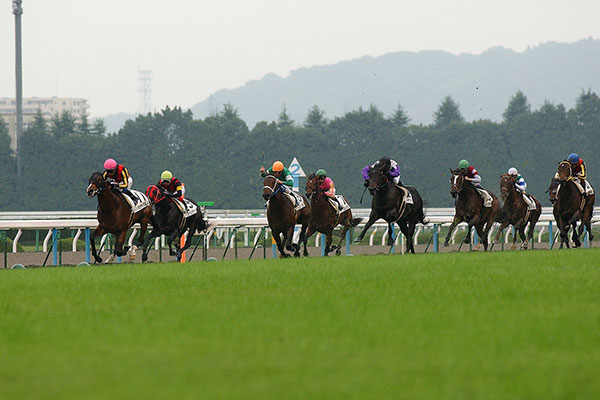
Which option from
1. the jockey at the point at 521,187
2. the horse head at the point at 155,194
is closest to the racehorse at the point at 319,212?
the horse head at the point at 155,194

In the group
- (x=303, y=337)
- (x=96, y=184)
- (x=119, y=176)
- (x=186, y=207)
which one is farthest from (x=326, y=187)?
(x=303, y=337)

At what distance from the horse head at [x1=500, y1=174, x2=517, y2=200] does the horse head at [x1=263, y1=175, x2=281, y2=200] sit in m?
5.32

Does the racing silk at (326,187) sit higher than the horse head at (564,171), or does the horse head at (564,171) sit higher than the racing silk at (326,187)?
the horse head at (564,171)

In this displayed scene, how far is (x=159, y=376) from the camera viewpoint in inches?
185

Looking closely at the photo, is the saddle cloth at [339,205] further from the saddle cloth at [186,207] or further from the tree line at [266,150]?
the tree line at [266,150]

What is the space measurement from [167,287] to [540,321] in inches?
150

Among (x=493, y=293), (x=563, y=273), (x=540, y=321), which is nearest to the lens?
(x=540, y=321)

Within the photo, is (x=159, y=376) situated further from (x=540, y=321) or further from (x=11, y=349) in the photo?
(x=540, y=321)

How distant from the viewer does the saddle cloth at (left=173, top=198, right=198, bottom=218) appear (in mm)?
16750

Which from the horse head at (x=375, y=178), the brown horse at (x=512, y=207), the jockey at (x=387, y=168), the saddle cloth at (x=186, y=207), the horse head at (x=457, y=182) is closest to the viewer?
the saddle cloth at (x=186, y=207)

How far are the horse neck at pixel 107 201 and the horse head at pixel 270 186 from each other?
2.18 m

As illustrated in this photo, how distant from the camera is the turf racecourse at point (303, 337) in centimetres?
445

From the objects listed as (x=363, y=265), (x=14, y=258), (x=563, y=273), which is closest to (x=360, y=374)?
(x=563, y=273)

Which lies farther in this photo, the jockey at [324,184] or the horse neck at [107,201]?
the jockey at [324,184]
